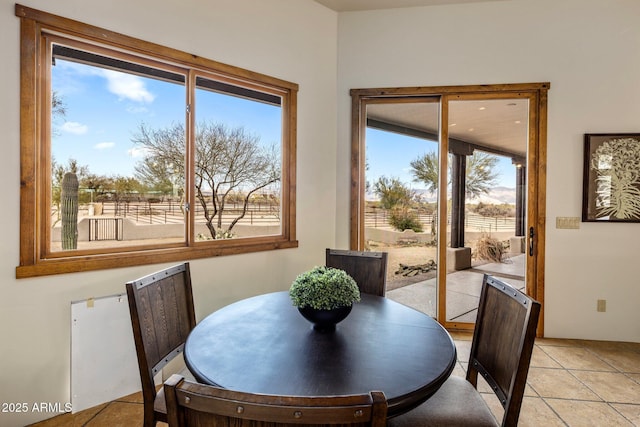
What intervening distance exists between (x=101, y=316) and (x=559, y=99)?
4264 mm

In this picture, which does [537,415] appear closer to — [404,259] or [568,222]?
[404,259]

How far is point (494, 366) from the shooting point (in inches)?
60.3

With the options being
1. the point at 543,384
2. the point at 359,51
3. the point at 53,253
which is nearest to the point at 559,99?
the point at 359,51

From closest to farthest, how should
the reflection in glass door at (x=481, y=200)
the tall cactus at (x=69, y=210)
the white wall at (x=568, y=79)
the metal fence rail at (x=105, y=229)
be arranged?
1. the tall cactus at (x=69, y=210)
2. the metal fence rail at (x=105, y=229)
3. the white wall at (x=568, y=79)
4. the reflection in glass door at (x=481, y=200)

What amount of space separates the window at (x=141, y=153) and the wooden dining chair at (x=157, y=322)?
0.72 metres

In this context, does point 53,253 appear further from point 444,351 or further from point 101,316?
point 444,351

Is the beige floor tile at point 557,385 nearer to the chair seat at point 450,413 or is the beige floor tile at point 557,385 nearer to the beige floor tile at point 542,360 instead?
the beige floor tile at point 542,360

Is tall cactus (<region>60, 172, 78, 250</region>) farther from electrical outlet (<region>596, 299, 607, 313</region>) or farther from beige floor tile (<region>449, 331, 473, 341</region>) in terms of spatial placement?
electrical outlet (<region>596, 299, 607, 313</region>)

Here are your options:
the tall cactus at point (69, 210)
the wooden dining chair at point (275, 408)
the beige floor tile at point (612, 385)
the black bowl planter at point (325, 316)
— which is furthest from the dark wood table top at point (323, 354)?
the beige floor tile at point (612, 385)

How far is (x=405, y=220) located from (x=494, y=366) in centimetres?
225

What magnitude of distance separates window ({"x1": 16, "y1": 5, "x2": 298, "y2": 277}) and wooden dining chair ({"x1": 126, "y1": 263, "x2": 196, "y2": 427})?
0.72 metres

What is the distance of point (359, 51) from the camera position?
3.64 m

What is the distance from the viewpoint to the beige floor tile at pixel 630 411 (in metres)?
2.16

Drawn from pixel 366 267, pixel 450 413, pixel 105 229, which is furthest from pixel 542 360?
pixel 105 229
